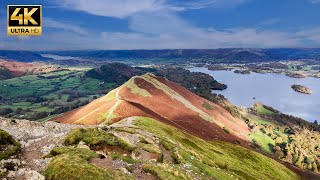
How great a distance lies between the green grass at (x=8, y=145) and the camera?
3939 cm

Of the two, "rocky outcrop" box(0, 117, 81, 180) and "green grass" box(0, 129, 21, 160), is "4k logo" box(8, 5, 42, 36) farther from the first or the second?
"green grass" box(0, 129, 21, 160)

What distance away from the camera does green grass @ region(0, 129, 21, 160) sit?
39394 millimetres

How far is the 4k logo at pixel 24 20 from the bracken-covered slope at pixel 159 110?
141ft

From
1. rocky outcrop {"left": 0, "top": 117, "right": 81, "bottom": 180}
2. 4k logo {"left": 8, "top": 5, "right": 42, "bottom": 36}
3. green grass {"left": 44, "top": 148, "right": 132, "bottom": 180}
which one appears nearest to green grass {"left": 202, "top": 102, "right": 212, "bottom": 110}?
rocky outcrop {"left": 0, "top": 117, "right": 81, "bottom": 180}

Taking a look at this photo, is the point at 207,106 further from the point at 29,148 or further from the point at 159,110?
the point at 29,148

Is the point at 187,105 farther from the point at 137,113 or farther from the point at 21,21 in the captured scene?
the point at 21,21

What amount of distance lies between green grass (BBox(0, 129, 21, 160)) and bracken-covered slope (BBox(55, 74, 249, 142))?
50.2 metres

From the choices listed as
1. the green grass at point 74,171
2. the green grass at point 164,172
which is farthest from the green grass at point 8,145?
the green grass at point 164,172

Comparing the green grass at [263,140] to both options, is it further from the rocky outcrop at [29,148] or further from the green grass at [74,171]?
the green grass at [74,171]

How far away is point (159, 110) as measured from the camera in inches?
5369

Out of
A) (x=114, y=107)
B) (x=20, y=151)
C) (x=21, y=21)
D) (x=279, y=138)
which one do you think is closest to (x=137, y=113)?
(x=114, y=107)

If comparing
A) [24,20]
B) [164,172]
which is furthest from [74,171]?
[24,20]

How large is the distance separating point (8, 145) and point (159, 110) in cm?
9505

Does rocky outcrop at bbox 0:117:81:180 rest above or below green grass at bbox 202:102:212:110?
above
